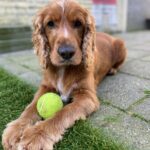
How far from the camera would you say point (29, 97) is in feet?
9.84

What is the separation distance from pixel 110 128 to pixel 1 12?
438 cm

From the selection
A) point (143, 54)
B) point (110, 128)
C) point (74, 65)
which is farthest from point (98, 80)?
point (143, 54)

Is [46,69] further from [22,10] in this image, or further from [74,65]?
[22,10]

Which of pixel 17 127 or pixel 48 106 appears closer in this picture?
pixel 17 127

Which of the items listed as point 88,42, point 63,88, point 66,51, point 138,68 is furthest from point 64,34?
point 138,68

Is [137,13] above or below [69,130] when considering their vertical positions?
below

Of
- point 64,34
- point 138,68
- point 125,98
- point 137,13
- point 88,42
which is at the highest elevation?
point 64,34

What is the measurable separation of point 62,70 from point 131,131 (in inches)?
37.0

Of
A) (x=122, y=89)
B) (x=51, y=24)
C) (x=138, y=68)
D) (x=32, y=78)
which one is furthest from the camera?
(x=138, y=68)

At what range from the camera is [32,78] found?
3.71 metres

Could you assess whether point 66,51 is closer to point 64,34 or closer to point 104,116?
point 64,34

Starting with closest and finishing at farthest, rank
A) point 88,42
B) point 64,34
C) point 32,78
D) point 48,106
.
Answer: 1. point 48,106
2. point 64,34
3. point 88,42
4. point 32,78

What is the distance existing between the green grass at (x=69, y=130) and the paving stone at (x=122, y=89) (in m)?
0.59

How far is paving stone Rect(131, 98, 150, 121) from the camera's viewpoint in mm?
2441
